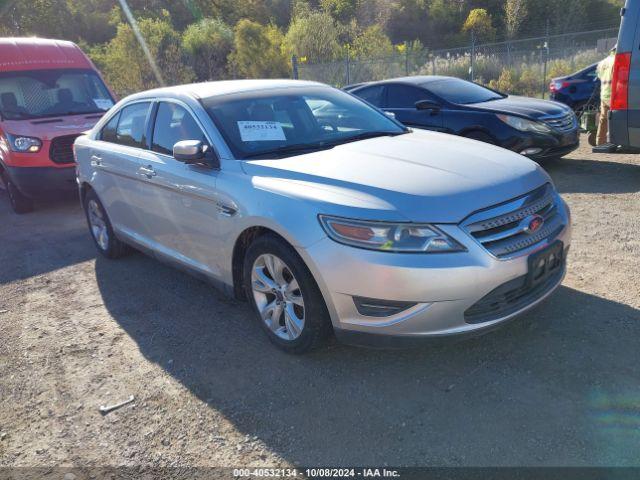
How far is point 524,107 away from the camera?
7.77 metres

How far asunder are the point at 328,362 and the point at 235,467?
0.95m

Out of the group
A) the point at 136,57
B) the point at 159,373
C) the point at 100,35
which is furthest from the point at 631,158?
the point at 100,35

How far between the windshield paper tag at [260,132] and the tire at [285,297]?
0.83 m

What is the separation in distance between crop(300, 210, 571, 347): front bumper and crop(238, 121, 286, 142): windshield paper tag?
1.18 meters

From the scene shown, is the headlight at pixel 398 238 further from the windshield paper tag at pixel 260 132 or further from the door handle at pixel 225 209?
the windshield paper tag at pixel 260 132

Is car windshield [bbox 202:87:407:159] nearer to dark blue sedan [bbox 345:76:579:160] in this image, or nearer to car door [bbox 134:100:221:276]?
car door [bbox 134:100:221:276]

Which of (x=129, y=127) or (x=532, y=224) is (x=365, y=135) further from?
(x=129, y=127)

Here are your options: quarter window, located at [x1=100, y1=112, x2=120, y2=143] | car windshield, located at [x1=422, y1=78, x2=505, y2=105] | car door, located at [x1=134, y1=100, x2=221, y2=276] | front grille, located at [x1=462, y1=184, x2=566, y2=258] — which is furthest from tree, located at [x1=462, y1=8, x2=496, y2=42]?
front grille, located at [x1=462, y1=184, x2=566, y2=258]

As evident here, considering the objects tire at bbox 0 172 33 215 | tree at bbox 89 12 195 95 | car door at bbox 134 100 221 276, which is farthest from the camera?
tree at bbox 89 12 195 95

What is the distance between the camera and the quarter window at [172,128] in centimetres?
403

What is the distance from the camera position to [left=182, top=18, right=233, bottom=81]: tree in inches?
1118

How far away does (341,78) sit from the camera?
1928cm

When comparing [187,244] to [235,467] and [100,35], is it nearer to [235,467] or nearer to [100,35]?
[235,467]

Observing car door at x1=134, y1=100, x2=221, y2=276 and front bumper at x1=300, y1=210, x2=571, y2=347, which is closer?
front bumper at x1=300, y1=210, x2=571, y2=347
